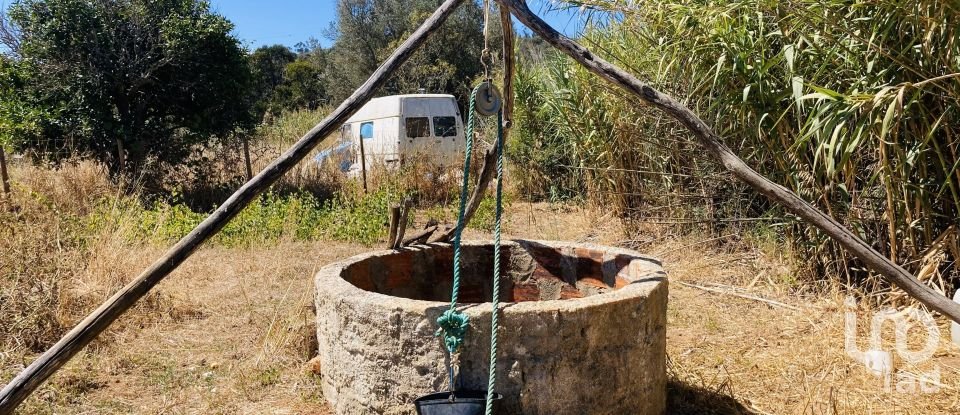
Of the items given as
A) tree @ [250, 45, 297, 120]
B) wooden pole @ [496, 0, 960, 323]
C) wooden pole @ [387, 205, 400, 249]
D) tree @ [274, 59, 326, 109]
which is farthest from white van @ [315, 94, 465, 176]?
tree @ [250, 45, 297, 120]

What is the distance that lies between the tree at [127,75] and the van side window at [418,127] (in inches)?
115

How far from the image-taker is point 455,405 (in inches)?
91.5

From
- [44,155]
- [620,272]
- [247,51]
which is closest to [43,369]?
[620,272]

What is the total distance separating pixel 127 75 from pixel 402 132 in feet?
13.4

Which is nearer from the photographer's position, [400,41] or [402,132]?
[402,132]

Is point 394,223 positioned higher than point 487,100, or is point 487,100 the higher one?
point 487,100

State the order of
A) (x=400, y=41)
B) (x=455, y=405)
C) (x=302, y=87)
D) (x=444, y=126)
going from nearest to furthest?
1. (x=455, y=405)
2. (x=444, y=126)
3. (x=400, y=41)
4. (x=302, y=87)

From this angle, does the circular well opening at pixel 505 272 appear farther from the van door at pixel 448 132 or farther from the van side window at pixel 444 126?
the van side window at pixel 444 126

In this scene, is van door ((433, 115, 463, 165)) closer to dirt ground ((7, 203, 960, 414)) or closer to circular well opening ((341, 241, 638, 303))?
dirt ground ((7, 203, 960, 414))

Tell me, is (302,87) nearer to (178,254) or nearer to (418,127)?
(418,127)

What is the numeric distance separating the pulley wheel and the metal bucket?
118cm

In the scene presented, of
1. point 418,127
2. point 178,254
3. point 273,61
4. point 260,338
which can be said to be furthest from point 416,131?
point 273,61

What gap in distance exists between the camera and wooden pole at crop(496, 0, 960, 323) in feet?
8.21

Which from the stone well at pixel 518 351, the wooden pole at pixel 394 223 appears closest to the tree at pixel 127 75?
the wooden pole at pixel 394 223
